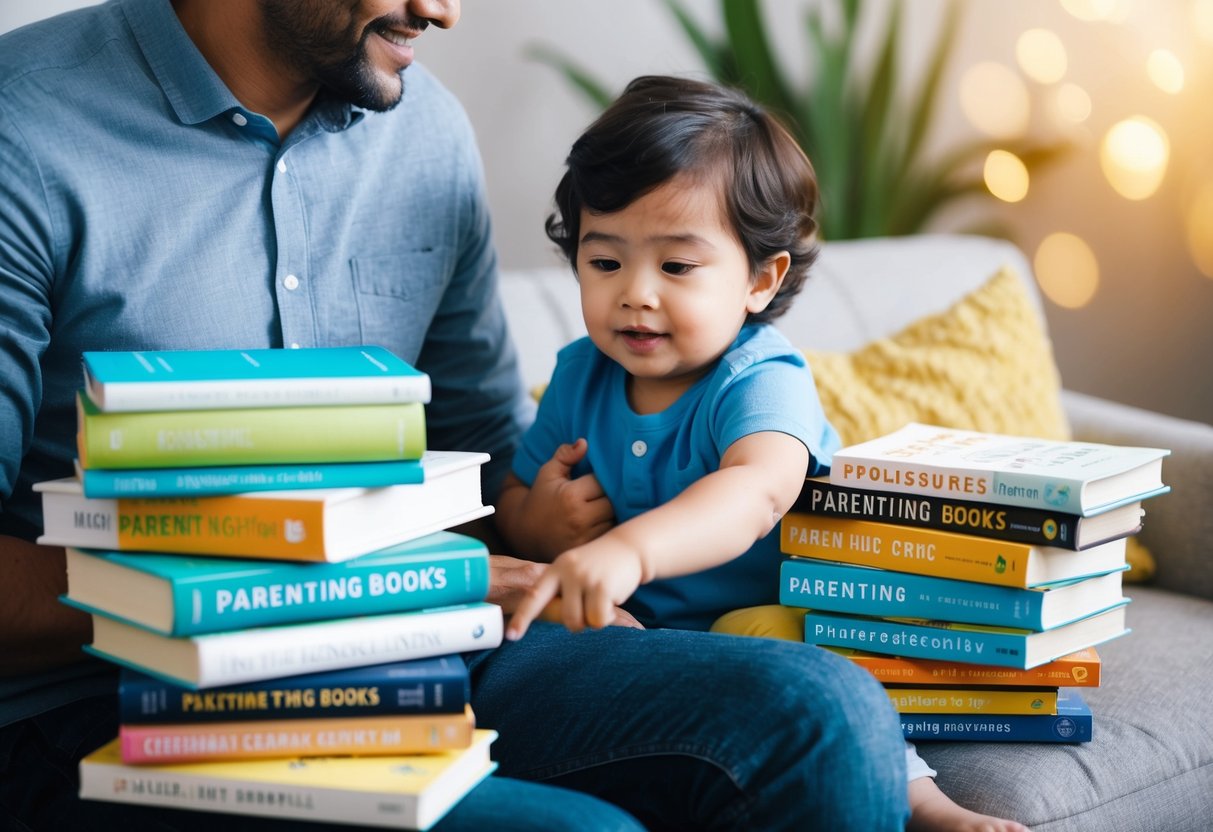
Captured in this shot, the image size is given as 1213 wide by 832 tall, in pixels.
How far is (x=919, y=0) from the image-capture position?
3008 millimetres

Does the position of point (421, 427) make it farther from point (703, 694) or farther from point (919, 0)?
point (919, 0)

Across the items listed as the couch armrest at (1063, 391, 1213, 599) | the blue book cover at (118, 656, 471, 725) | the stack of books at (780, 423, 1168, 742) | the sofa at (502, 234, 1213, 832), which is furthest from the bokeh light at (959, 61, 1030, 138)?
the blue book cover at (118, 656, 471, 725)

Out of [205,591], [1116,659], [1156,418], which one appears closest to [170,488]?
[205,591]

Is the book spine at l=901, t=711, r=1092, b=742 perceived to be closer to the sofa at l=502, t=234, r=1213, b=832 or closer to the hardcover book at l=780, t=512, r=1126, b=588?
the sofa at l=502, t=234, r=1213, b=832

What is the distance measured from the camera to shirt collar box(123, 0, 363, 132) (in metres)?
1.33

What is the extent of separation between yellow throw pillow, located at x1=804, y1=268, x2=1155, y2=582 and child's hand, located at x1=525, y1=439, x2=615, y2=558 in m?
0.51

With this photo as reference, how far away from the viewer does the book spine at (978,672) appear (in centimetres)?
132

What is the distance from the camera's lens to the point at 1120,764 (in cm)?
133

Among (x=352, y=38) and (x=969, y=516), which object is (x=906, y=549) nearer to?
(x=969, y=516)

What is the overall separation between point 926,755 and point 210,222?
0.98 metres

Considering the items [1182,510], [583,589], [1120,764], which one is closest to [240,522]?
[583,589]

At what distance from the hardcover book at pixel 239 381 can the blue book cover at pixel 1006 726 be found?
2.31 feet

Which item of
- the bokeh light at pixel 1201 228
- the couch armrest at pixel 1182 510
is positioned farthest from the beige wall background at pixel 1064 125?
the couch armrest at pixel 1182 510

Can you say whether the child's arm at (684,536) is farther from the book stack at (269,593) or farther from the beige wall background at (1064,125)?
the beige wall background at (1064,125)
